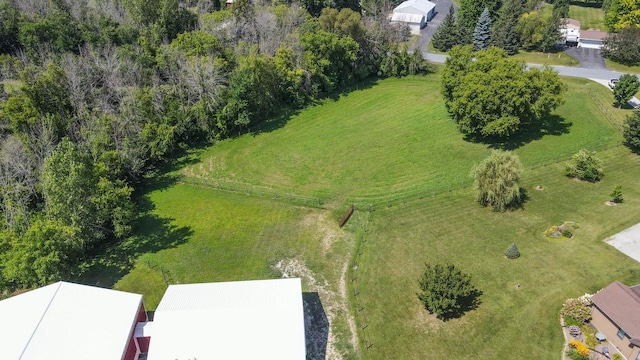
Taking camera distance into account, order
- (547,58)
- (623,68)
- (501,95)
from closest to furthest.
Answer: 1. (501,95)
2. (623,68)
3. (547,58)

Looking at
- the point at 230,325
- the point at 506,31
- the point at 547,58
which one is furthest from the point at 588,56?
the point at 230,325

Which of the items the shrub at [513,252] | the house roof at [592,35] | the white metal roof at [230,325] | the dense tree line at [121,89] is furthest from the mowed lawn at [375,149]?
the house roof at [592,35]

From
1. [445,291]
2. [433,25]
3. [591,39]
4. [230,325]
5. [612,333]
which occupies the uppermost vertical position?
[433,25]

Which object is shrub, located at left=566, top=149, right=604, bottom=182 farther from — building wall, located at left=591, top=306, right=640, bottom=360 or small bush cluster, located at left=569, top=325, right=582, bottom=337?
small bush cluster, located at left=569, top=325, right=582, bottom=337

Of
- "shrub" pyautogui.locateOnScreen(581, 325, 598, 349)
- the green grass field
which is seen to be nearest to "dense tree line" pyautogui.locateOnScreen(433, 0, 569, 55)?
the green grass field

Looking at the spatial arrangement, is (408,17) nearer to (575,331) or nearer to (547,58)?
(547,58)

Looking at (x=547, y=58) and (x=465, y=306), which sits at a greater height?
(x=547, y=58)
